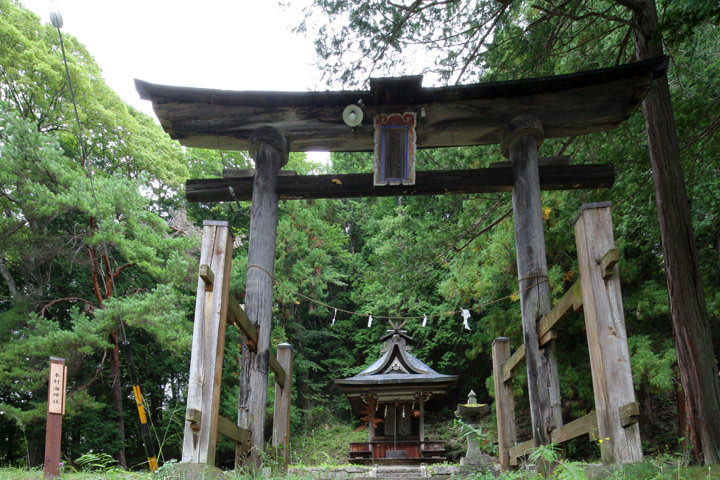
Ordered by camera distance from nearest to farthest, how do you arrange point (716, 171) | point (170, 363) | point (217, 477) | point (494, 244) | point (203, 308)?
point (217, 477) → point (203, 308) → point (716, 171) → point (494, 244) → point (170, 363)

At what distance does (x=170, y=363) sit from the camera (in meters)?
15.7

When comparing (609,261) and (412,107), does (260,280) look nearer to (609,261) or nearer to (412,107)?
(412,107)

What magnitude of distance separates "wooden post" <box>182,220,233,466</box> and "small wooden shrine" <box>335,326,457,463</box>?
10.6 metres

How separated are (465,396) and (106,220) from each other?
12.6m

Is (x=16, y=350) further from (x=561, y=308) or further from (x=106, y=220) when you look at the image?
(x=561, y=308)

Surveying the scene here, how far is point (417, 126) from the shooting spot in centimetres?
466

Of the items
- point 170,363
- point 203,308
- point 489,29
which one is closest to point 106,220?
point 170,363

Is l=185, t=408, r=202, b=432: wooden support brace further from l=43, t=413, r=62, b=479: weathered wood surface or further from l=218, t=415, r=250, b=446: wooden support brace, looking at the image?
l=43, t=413, r=62, b=479: weathered wood surface

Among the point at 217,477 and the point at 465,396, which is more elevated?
the point at 465,396

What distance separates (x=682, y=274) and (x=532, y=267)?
1.84m

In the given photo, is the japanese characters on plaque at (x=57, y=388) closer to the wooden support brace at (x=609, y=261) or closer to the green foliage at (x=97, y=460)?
the green foliage at (x=97, y=460)

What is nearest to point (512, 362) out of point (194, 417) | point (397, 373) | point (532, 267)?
point (532, 267)

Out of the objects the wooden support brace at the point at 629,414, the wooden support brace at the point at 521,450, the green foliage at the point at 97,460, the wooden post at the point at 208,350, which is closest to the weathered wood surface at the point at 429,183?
the wooden post at the point at 208,350

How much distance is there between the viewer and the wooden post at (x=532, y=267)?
12.1ft
